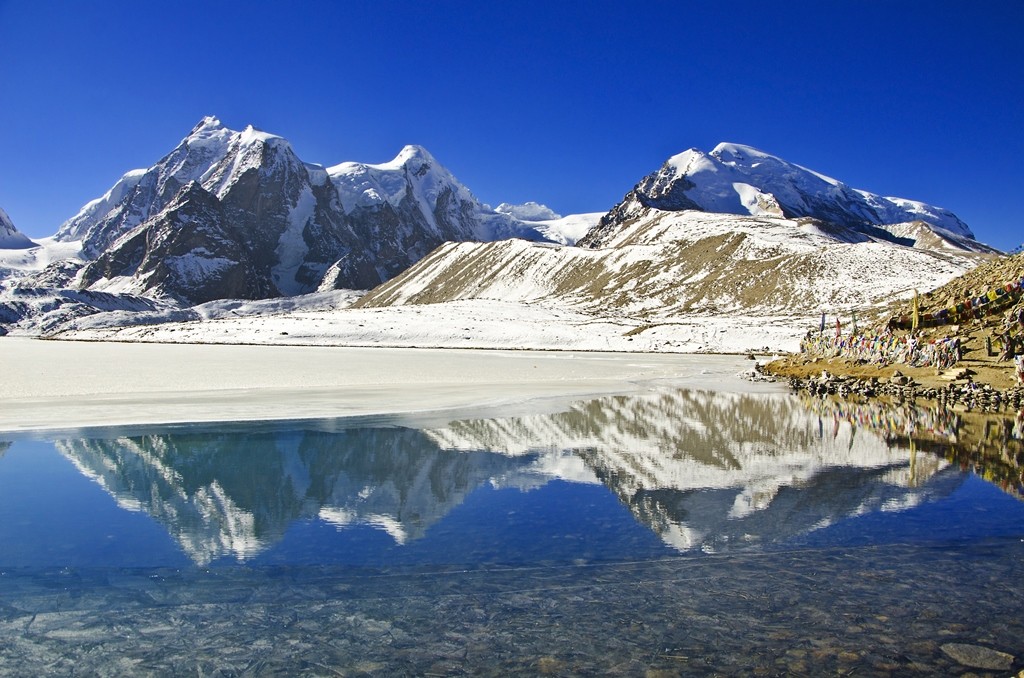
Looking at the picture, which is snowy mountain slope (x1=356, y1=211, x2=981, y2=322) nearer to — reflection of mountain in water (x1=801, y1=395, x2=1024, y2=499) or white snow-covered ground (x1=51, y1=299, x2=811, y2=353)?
white snow-covered ground (x1=51, y1=299, x2=811, y2=353)

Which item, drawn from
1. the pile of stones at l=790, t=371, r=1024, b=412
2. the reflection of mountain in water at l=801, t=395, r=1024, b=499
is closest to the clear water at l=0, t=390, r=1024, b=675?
the reflection of mountain in water at l=801, t=395, r=1024, b=499

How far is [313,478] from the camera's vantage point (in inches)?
463

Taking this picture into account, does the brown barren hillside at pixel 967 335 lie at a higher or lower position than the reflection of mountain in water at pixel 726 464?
higher

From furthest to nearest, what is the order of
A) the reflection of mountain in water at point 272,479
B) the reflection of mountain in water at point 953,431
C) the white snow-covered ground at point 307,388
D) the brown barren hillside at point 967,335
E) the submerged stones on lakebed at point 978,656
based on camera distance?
the brown barren hillside at point 967,335, the white snow-covered ground at point 307,388, the reflection of mountain in water at point 953,431, the reflection of mountain in water at point 272,479, the submerged stones on lakebed at point 978,656

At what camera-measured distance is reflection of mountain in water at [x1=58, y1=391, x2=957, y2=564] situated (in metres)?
9.27

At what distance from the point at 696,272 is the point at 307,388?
315ft

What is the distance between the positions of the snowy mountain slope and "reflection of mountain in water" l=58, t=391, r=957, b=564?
72.9 meters

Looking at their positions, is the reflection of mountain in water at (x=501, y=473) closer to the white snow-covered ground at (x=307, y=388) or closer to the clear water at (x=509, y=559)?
the clear water at (x=509, y=559)

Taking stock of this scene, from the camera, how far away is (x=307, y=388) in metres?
27.0

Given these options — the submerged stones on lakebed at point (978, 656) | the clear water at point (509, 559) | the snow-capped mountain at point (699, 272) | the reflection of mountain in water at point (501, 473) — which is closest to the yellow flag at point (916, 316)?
the reflection of mountain in water at point (501, 473)

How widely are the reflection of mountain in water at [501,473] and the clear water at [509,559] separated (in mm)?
65

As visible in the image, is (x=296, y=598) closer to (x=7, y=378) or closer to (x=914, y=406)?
(x=914, y=406)

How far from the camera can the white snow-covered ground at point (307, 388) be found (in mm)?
19297

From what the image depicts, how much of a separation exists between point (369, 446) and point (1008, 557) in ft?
35.7
